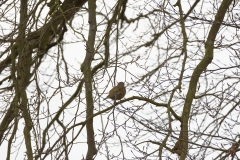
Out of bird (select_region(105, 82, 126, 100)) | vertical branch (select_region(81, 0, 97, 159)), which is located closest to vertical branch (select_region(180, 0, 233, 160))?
bird (select_region(105, 82, 126, 100))

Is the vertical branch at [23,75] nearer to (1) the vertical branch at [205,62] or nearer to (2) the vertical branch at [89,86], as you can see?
(2) the vertical branch at [89,86]

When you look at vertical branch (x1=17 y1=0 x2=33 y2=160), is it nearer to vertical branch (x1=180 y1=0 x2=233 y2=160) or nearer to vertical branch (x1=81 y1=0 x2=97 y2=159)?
vertical branch (x1=81 y1=0 x2=97 y2=159)

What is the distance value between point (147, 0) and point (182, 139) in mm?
1974

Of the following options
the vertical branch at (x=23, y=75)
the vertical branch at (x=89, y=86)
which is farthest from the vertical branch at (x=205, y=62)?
the vertical branch at (x=23, y=75)

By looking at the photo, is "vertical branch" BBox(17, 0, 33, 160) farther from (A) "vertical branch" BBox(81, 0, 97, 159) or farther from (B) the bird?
(B) the bird

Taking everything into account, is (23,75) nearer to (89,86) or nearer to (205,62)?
(89,86)

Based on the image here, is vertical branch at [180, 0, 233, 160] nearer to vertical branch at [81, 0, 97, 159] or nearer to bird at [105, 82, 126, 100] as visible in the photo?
bird at [105, 82, 126, 100]

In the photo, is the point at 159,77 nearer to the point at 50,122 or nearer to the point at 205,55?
the point at 205,55

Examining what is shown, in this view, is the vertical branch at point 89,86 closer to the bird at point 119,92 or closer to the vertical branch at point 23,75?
the bird at point 119,92

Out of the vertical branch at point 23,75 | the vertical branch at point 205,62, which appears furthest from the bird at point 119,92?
the vertical branch at point 23,75

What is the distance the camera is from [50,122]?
17.2ft

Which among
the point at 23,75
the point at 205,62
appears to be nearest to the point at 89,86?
the point at 23,75

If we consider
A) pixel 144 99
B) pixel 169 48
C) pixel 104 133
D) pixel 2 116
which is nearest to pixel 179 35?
pixel 169 48

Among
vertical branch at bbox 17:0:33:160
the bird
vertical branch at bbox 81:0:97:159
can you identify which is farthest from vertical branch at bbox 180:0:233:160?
vertical branch at bbox 17:0:33:160
